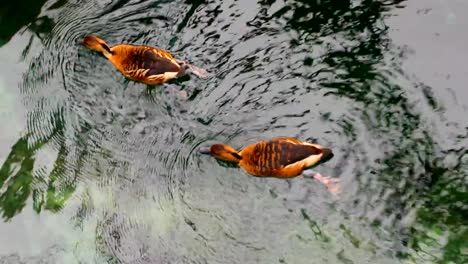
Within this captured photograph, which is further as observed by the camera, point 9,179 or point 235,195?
point 9,179

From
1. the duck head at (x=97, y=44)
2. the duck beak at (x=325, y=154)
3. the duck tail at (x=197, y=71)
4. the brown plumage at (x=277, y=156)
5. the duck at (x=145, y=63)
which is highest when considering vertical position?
the duck head at (x=97, y=44)

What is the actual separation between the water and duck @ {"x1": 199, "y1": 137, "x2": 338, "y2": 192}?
0.13 m

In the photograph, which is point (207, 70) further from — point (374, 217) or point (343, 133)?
point (374, 217)

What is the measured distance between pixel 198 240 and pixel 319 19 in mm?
1922

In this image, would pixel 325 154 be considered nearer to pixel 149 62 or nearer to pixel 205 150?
pixel 205 150

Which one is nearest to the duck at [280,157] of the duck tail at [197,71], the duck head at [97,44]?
the duck tail at [197,71]

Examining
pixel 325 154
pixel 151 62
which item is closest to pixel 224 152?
pixel 325 154

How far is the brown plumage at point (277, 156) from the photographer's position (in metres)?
4.45

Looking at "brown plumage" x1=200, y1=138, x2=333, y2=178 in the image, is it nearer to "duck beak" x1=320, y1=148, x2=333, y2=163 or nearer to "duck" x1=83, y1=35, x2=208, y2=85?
"duck beak" x1=320, y1=148, x2=333, y2=163

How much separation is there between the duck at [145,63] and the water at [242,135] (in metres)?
0.15

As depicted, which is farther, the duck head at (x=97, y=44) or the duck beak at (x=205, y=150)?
the duck head at (x=97, y=44)

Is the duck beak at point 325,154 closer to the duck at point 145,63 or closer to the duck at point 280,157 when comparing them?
the duck at point 280,157

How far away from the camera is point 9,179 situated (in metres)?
5.21

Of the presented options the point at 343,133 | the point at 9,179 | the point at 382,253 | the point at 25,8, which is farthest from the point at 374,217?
the point at 25,8
